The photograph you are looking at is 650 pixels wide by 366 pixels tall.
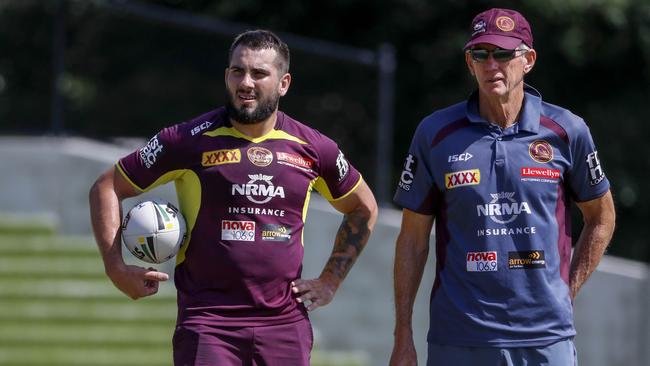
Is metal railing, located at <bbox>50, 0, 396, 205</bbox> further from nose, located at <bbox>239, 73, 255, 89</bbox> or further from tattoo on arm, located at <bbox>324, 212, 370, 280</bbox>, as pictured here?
nose, located at <bbox>239, 73, 255, 89</bbox>

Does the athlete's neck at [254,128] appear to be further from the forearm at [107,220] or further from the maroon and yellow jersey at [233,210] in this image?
the forearm at [107,220]

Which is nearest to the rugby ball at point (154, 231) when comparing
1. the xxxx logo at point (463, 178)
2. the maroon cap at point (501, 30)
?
the xxxx logo at point (463, 178)

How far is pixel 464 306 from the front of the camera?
564 cm

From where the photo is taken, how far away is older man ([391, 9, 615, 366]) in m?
5.59

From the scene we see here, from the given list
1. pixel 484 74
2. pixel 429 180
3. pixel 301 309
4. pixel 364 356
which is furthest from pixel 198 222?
pixel 364 356

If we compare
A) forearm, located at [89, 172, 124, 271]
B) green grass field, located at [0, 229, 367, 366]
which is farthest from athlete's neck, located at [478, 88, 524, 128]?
green grass field, located at [0, 229, 367, 366]

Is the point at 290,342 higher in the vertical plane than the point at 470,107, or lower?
lower

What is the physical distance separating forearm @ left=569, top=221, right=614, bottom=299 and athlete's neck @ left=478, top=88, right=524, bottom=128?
608mm

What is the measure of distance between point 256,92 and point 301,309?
103cm

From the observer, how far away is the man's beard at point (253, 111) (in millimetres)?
6035

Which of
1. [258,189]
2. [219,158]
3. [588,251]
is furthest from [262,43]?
[588,251]

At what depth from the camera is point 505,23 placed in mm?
5676

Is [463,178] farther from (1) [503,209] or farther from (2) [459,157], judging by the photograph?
(1) [503,209]

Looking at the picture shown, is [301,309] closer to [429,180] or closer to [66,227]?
[429,180]
